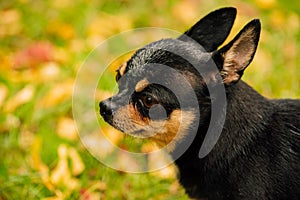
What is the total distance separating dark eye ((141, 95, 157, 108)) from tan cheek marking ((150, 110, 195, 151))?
11 centimetres

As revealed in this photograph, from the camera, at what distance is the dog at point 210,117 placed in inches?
116

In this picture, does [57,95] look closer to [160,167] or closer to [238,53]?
[160,167]

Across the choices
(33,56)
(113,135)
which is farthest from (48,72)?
(113,135)

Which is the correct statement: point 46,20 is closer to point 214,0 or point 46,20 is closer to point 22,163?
point 214,0

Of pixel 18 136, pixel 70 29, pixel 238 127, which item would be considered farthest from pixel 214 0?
pixel 238 127

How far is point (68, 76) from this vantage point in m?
4.67

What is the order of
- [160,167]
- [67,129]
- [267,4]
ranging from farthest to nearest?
[267,4], [67,129], [160,167]

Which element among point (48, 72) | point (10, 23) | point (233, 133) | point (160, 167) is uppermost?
point (10, 23)

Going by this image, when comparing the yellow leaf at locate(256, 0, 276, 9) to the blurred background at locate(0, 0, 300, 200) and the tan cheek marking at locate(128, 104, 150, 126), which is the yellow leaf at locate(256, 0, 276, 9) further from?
the tan cheek marking at locate(128, 104, 150, 126)

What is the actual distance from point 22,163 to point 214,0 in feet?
9.28

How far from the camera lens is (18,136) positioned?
161 inches

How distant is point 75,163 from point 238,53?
1.40 m

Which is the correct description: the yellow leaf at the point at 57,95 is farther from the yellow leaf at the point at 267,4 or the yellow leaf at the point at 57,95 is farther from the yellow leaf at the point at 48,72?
the yellow leaf at the point at 267,4

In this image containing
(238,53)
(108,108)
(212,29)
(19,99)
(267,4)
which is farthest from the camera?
(267,4)
